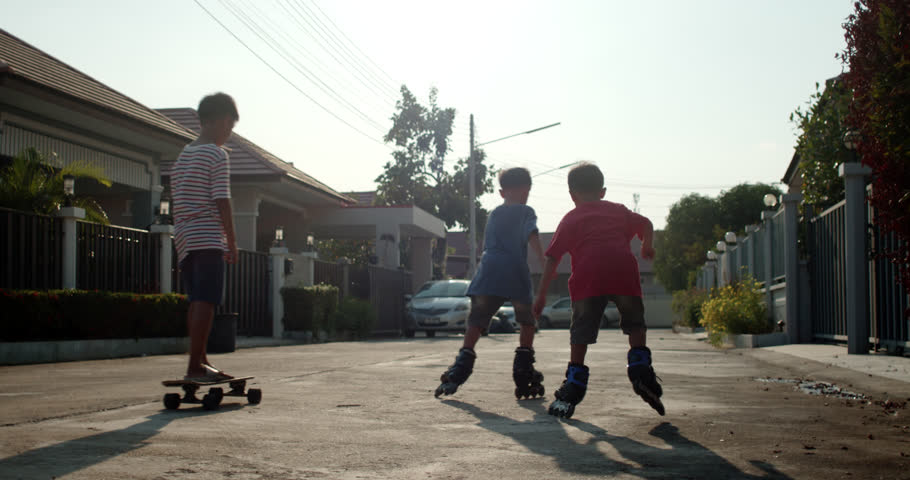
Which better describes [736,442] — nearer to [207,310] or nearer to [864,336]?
[207,310]

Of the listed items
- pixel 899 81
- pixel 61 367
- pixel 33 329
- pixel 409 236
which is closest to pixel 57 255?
pixel 33 329

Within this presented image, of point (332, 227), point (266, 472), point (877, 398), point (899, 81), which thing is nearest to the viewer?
point (266, 472)

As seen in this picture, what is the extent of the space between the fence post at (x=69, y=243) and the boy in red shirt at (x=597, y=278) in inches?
282

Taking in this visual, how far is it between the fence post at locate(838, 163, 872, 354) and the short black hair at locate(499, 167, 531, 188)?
14.0 feet

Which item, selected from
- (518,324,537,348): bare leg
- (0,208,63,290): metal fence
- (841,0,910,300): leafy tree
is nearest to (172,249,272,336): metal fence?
(0,208,63,290): metal fence

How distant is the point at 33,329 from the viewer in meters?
9.03

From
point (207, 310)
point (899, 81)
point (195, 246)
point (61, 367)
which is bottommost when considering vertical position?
point (61, 367)

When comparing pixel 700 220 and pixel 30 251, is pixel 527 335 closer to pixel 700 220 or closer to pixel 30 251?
pixel 30 251

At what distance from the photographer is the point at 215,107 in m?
5.02

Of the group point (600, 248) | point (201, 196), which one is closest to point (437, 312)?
point (201, 196)

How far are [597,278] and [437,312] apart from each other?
55.3 ft

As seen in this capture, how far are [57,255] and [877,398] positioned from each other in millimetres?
8639

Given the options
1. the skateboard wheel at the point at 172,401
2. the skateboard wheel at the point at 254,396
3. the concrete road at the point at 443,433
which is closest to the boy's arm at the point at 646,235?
the concrete road at the point at 443,433

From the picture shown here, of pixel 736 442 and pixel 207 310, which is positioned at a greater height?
pixel 207 310
